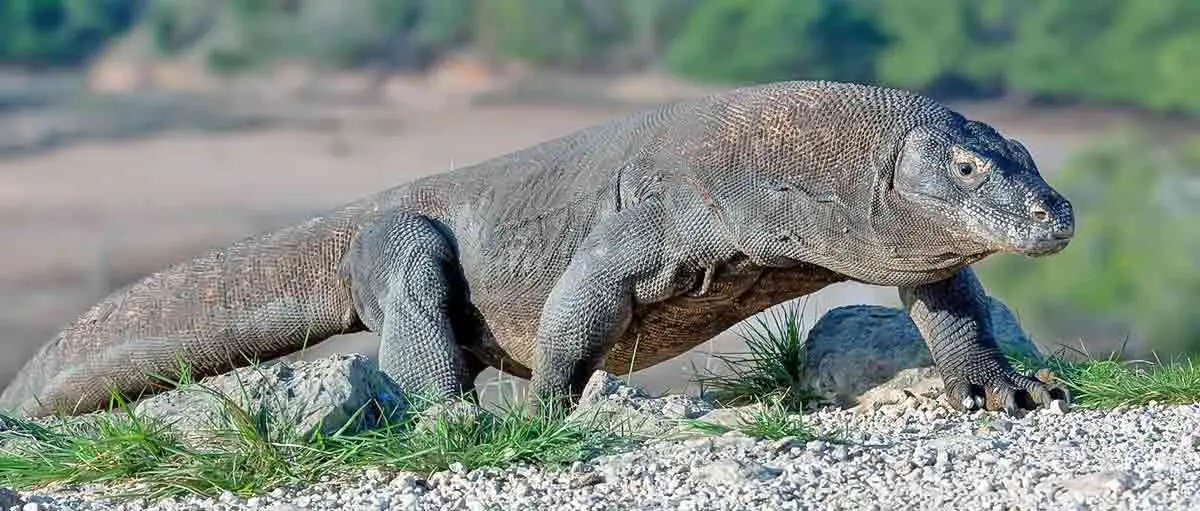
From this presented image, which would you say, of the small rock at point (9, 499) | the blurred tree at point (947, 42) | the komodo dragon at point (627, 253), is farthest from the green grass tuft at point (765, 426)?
the blurred tree at point (947, 42)

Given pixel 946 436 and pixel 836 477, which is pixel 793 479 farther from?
pixel 946 436

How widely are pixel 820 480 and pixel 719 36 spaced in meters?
28.8

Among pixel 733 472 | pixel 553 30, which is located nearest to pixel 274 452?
pixel 733 472

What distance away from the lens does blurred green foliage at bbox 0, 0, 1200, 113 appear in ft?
109

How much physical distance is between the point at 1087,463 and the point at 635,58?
2893 centimetres

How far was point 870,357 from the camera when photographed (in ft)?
26.6

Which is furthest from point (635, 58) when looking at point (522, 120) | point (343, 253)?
point (343, 253)

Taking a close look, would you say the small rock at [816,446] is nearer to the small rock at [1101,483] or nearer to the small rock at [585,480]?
the small rock at [585,480]

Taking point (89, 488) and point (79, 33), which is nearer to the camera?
point (89, 488)

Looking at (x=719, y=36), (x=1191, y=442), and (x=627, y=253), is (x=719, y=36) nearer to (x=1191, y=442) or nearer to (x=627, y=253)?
(x=627, y=253)

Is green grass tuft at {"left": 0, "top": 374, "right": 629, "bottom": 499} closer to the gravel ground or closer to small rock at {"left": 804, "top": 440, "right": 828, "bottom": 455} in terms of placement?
the gravel ground

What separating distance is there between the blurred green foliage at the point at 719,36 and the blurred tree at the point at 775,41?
0.04m

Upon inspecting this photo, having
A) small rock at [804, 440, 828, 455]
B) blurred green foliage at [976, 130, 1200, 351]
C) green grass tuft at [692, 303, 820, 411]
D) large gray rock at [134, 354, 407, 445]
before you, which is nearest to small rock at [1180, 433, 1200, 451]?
small rock at [804, 440, 828, 455]

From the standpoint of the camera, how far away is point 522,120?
115 ft
